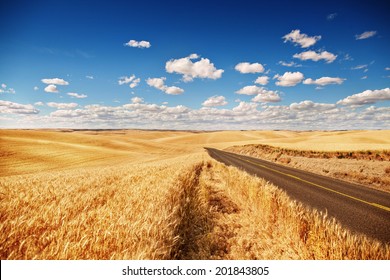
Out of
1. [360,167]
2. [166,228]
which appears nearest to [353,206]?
[166,228]

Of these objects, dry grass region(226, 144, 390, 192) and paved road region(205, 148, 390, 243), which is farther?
dry grass region(226, 144, 390, 192)

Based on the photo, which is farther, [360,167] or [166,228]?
[360,167]

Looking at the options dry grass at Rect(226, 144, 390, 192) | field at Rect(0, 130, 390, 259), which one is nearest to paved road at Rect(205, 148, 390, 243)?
field at Rect(0, 130, 390, 259)

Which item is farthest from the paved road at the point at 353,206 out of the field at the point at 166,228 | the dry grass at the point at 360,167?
the dry grass at the point at 360,167

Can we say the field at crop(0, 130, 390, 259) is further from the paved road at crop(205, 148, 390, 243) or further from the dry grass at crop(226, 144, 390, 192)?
the dry grass at crop(226, 144, 390, 192)

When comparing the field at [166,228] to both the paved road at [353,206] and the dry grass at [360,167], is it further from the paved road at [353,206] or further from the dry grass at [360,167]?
the dry grass at [360,167]

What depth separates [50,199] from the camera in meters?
5.49

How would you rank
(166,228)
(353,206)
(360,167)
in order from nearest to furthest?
1. (166,228)
2. (353,206)
3. (360,167)

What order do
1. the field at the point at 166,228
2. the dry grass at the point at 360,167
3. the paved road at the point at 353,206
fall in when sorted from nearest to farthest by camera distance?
1. the field at the point at 166,228
2. the paved road at the point at 353,206
3. the dry grass at the point at 360,167

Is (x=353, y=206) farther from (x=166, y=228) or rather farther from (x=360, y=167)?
(x=360, y=167)
